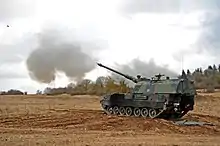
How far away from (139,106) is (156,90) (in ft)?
5.54

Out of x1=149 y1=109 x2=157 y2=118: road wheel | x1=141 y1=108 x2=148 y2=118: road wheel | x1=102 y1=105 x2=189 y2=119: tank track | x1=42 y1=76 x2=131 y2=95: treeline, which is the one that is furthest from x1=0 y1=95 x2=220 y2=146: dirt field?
x1=42 y1=76 x2=131 y2=95: treeline

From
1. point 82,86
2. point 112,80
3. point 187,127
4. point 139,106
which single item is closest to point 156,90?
point 139,106

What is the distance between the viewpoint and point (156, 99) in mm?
36469

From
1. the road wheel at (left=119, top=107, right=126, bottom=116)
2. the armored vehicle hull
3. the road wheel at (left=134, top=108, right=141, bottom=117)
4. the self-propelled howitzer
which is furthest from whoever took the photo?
the road wheel at (left=119, top=107, right=126, bottom=116)

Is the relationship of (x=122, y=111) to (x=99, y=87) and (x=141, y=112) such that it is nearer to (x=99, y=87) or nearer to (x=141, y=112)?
(x=141, y=112)

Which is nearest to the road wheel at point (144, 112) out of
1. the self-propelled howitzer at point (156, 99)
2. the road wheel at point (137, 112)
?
the self-propelled howitzer at point (156, 99)

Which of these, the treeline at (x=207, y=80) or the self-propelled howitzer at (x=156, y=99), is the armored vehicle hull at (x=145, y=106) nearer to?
the self-propelled howitzer at (x=156, y=99)

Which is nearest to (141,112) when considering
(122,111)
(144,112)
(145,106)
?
(144,112)

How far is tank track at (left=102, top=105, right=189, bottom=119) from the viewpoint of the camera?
36469 millimetres

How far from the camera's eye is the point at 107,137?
23641 millimetres

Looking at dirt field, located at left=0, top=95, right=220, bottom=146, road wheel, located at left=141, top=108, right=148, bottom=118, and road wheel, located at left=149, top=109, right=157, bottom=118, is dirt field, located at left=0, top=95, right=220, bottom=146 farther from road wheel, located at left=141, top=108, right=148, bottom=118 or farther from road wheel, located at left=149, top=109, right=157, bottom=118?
road wheel, located at left=141, top=108, right=148, bottom=118

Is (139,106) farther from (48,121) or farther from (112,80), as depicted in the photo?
(112,80)

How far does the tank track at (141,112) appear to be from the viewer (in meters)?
36.5

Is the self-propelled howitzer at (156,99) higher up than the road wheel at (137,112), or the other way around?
the self-propelled howitzer at (156,99)
